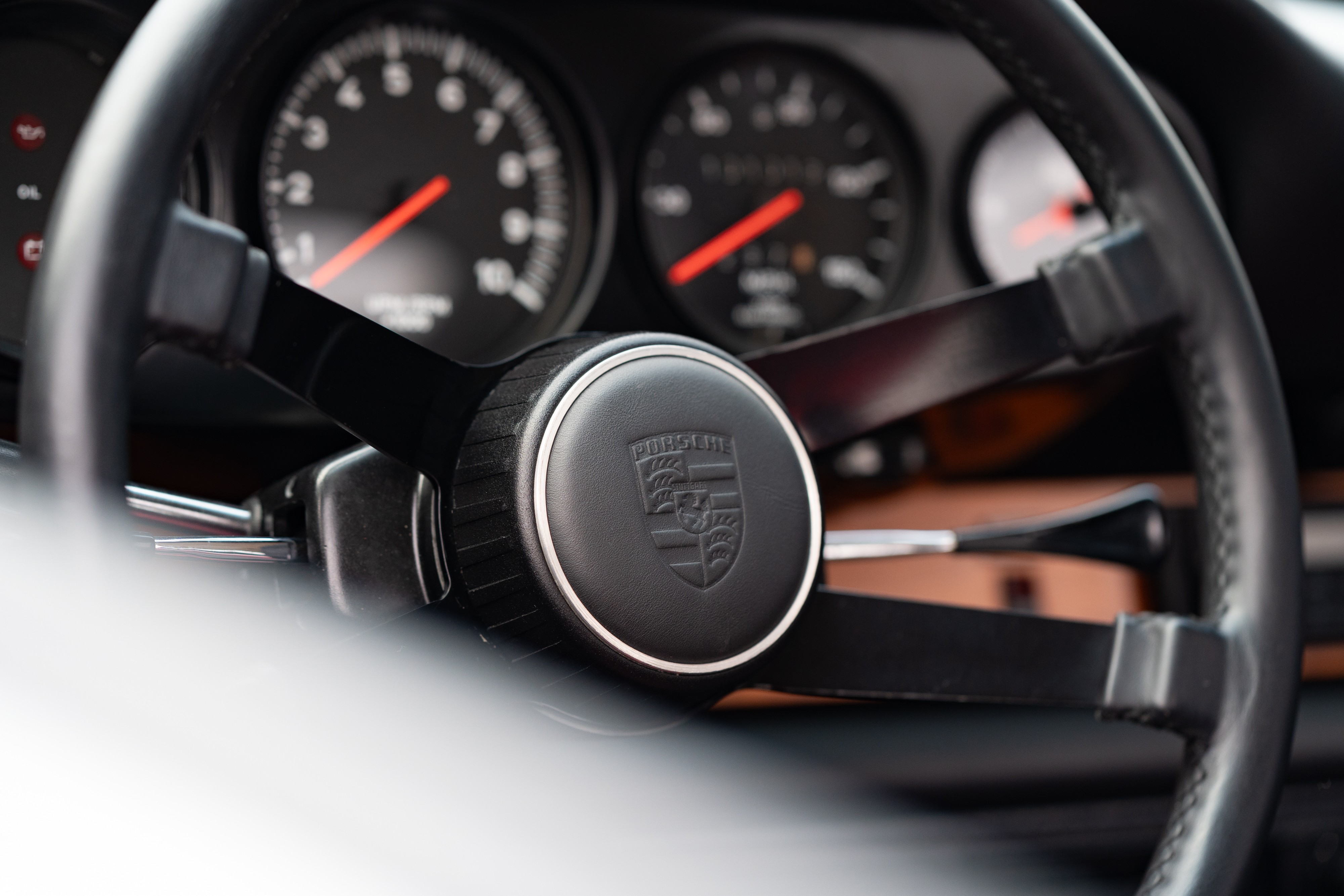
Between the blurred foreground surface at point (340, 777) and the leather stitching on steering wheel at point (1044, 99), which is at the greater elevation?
the leather stitching on steering wheel at point (1044, 99)

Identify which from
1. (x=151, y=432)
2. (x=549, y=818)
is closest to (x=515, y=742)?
(x=549, y=818)

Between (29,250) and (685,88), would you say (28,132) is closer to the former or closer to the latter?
(29,250)

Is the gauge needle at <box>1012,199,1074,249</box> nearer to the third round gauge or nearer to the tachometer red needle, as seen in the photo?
the third round gauge

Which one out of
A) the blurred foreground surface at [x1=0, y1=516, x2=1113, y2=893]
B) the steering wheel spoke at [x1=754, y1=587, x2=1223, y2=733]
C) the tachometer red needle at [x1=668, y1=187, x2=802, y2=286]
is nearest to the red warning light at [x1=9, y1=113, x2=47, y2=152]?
the blurred foreground surface at [x1=0, y1=516, x2=1113, y2=893]

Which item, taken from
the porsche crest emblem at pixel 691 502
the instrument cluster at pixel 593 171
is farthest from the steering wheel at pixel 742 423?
the instrument cluster at pixel 593 171

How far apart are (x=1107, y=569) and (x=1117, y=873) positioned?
294 millimetres

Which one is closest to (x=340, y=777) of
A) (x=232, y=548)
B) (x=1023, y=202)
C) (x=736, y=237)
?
(x=232, y=548)

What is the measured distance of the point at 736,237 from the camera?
1.28 metres

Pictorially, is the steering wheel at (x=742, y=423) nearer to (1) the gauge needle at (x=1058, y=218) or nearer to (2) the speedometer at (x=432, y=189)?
(2) the speedometer at (x=432, y=189)

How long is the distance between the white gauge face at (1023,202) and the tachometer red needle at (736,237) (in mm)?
194

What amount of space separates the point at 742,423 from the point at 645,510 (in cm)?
8

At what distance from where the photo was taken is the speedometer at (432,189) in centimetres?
107

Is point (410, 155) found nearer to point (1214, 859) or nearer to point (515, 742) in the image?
point (515, 742)

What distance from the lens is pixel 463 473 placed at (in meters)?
0.64
